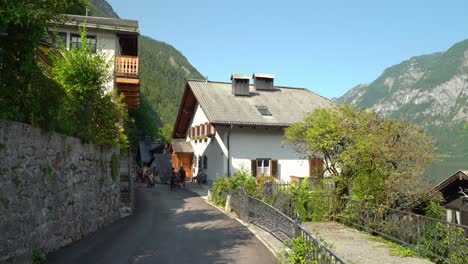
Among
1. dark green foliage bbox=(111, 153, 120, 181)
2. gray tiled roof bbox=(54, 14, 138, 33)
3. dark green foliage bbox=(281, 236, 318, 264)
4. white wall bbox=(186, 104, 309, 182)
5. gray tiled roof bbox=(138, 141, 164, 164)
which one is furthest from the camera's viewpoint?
gray tiled roof bbox=(138, 141, 164, 164)

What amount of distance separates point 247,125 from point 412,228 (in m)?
15.9

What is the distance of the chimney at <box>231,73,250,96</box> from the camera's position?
97.7ft

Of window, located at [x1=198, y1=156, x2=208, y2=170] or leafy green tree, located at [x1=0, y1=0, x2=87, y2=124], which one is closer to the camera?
leafy green tree, located at [x1=0, y1=0, x2=87, y2=124]

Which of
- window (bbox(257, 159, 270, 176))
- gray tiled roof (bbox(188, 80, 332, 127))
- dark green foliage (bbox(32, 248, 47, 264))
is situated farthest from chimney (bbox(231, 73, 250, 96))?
dark green foliage (bbox(32, 248, 47, 264))

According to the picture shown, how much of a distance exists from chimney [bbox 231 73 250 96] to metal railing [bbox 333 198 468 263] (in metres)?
16.7

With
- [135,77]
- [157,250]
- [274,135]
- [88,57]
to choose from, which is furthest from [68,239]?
[274,135]

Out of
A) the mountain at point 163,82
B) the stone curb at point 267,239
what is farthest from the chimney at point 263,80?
the mountain at point 163,82

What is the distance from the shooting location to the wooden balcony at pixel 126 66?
18.9 metres

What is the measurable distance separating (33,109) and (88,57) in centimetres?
534

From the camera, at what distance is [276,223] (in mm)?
10883

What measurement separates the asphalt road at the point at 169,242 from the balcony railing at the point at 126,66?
23.8 feet

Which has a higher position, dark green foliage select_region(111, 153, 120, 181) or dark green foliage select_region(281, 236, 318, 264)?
dark green foliage select_region(111, 153, 120, 181)

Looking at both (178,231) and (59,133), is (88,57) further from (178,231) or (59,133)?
(178,231)

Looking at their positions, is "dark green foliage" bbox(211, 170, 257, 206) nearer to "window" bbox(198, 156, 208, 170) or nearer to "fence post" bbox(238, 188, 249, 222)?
"fence post" bbox(238, 188, 249, 222)
